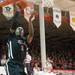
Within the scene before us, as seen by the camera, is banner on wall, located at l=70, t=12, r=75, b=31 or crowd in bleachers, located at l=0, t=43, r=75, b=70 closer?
banner on wall, located at l=70, t=12, r=75, b=31

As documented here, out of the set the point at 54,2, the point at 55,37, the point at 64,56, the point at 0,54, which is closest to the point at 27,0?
the point at 54,2

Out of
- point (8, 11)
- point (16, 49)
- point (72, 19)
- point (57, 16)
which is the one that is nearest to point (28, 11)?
point (8, 11)

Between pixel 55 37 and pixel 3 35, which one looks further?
pixel 55 37

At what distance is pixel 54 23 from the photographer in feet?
26.9

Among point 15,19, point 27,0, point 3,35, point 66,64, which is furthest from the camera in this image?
point 66,64

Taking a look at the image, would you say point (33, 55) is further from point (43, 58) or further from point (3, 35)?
point (43, 58)

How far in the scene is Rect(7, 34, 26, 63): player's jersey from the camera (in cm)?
638

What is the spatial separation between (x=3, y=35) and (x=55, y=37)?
130 centimetres

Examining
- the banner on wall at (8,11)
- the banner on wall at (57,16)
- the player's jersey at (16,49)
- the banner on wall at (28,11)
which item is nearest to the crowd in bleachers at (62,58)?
the banner on wall at (57,16)

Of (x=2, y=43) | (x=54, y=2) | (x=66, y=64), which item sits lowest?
(x=66, y=64)

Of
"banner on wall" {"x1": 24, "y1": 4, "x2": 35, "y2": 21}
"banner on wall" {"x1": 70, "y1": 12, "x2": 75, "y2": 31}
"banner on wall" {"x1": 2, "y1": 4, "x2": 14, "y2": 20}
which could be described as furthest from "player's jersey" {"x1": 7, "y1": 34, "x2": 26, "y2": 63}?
"banner on wall" {"x1": 70, "y1": 12, "x2": 75, "y2": 31}

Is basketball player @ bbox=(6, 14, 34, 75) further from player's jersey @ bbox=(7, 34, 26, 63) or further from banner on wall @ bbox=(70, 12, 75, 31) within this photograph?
banner on wall @ bbox=(70, 12, 75, 31)

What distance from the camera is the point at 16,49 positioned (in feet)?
21.1

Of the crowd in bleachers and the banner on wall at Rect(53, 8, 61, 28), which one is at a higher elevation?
the banner on wall at Rect(53, 8, 61, 28)
